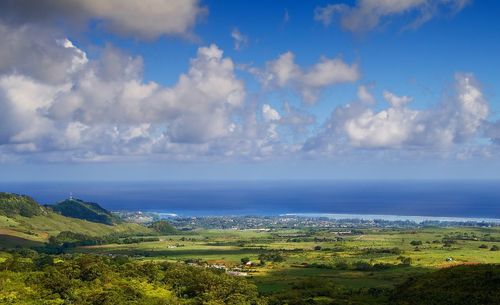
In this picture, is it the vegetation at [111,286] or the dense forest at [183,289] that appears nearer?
the dense forest at [183,289]

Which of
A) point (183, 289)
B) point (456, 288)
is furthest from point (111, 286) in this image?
point (456, 288)

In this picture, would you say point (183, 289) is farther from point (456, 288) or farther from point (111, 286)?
point (456, 288)

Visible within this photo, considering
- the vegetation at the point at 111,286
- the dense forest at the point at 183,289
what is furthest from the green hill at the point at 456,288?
the vegetation at the point at 111,286

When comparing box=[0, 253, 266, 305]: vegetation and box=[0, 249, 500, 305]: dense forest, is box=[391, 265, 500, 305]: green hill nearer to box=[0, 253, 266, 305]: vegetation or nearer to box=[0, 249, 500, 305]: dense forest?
box=[0, 249, 500, 305]: dense forest

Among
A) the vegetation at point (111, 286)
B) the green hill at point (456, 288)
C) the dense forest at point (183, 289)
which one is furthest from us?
the vegetation at point (111, 286)

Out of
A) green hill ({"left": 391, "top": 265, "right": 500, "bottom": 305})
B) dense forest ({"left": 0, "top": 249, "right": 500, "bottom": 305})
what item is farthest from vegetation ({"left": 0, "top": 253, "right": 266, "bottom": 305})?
green hill ({"left": 391, "top": 265, "right": 500, "bottom": 305})

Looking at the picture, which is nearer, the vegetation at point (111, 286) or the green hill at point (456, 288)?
the green hill at point (456, 288)

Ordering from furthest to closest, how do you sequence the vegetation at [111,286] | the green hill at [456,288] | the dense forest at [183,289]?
the vegetation at [111,286]
the dense forest at [183,289]
the green hill at [456,288]

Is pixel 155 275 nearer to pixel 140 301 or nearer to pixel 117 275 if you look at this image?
pixel 117 275

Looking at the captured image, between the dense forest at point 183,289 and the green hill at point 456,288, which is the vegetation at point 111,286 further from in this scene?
the green hill at point 456,288

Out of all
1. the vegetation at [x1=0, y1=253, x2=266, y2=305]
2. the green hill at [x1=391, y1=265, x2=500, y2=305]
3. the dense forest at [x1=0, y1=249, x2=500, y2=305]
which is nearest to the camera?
the green hill at [x1=391, y1=265, x2=500, y2=305]

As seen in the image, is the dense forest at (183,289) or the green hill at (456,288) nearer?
the green hill at (456,288)
